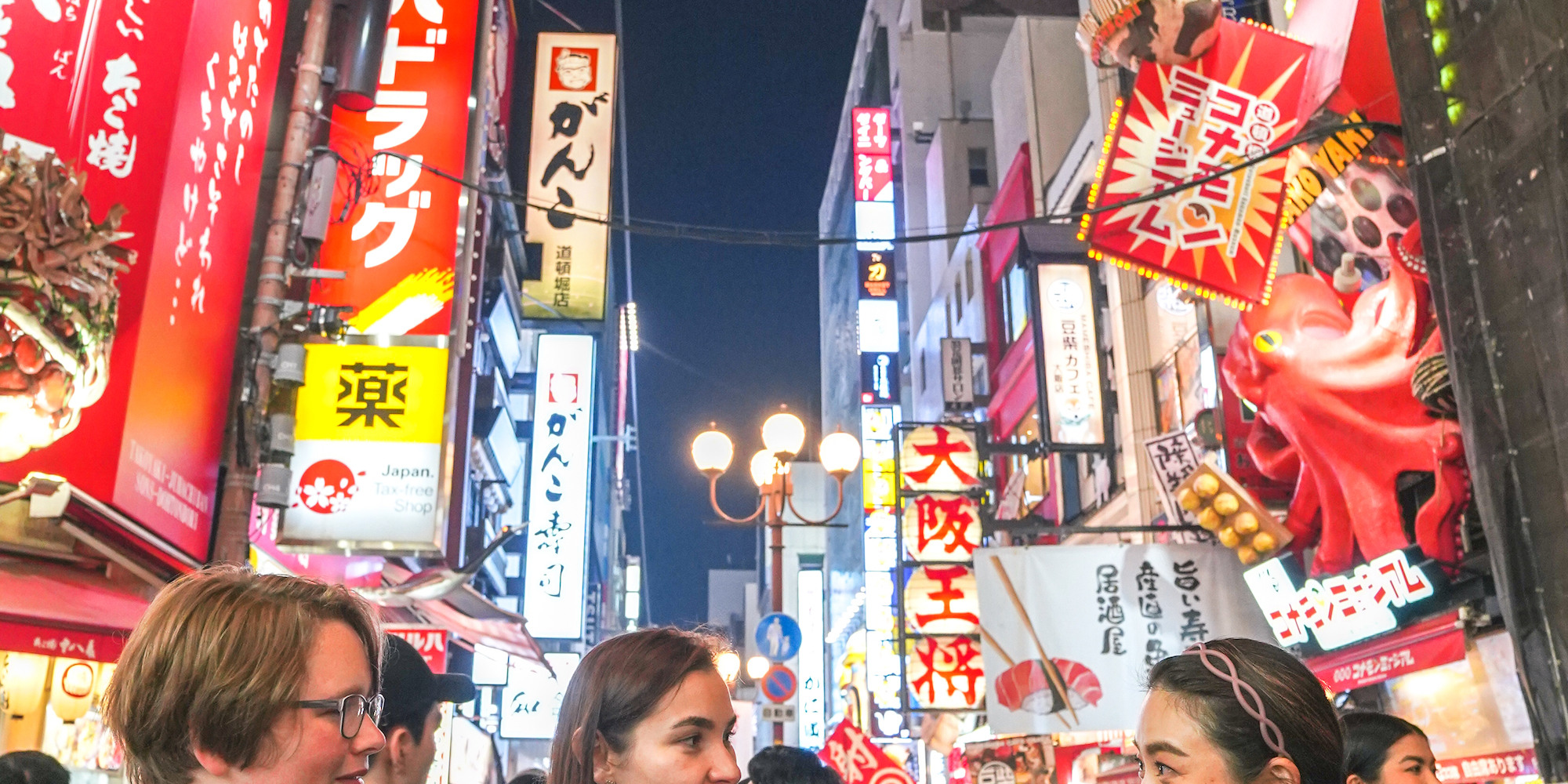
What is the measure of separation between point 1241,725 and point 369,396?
31.7ft

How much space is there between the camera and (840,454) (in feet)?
56.1

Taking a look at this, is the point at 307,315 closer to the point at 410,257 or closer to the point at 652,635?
the point at 410,257

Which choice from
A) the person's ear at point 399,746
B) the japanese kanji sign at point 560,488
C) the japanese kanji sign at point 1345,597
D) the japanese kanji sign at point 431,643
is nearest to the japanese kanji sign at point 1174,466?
the japanese kanji sign at point 1345,597

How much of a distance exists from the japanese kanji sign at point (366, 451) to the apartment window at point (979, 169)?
2705 centimetres

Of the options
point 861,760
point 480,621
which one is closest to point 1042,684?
point 861,760

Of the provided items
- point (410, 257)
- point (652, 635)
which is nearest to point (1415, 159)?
point (652, 635)

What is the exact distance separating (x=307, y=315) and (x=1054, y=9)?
32.9m

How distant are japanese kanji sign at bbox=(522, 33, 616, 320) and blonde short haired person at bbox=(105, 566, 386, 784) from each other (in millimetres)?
17733

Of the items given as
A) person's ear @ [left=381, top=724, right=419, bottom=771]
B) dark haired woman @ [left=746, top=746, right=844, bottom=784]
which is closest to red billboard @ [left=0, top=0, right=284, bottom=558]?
person's ear @ [left=381, top=724, right=419, bottom=771]

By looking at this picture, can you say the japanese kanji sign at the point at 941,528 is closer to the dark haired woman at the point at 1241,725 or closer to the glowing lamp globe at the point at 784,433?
the glowing lamp globe at the point at 784,433

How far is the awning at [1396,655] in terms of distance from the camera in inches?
370

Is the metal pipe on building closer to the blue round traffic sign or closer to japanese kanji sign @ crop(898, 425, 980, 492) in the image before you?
the blue round traffic sign

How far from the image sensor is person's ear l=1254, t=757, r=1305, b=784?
279 cm

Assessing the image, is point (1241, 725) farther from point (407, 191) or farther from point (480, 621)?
point (480, 621)
